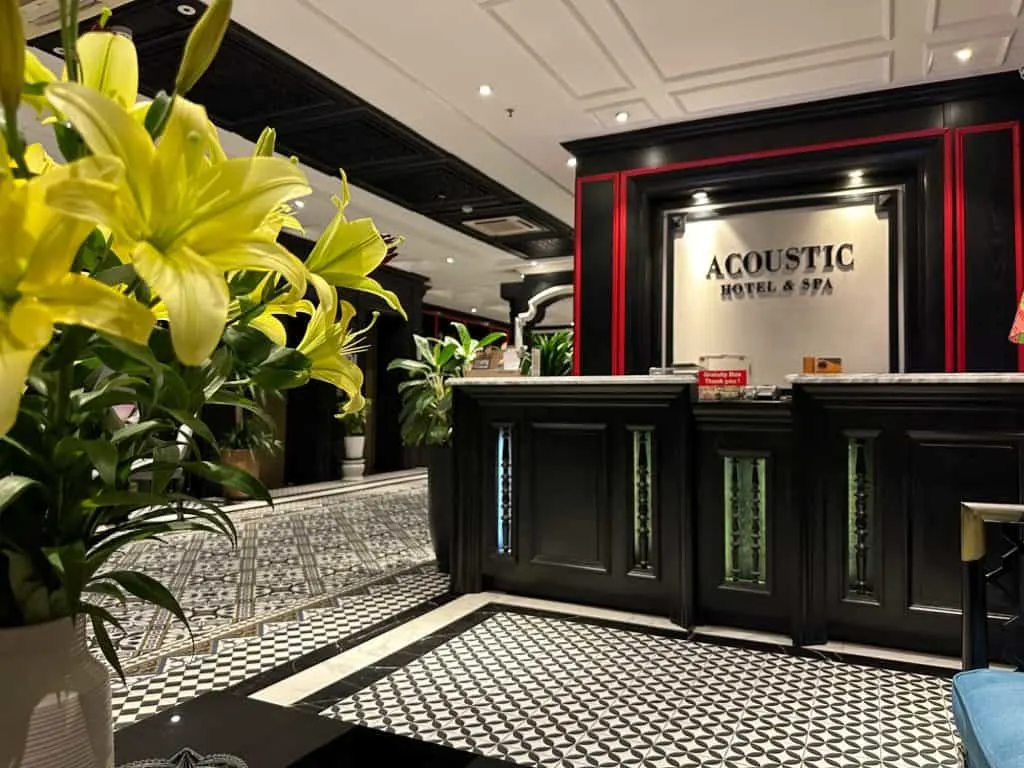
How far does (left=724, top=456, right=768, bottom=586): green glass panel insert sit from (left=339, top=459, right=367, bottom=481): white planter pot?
7.96 meters

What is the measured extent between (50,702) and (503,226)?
832 centimetres

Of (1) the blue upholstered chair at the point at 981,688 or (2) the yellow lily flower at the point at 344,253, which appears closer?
(2) the yellow lily flower at the point at 344,253

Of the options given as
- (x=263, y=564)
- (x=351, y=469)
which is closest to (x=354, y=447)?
(x=351, y=469)

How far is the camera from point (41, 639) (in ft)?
1.94

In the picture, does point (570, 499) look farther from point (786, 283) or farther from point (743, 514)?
point (786, 283)

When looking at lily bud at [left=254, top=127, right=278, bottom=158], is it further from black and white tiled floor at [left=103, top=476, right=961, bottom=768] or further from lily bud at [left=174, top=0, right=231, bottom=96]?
black and white tiled floor at [left=103, top=476, right=961, bottom=768]

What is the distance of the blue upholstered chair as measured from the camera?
115 centimetres

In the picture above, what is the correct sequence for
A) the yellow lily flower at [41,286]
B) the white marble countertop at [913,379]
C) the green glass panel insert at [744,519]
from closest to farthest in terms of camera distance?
the yellow lily flower at [41,286], the white marble countertop at [913,379], the green glass panel insert at [744,519]

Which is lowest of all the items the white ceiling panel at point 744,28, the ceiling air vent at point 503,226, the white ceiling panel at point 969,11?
the ceiling air vent at point 503,226

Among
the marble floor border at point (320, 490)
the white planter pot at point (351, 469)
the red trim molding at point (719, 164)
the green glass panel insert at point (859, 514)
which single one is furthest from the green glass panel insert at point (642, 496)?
the white planter pot at point (351, 469)

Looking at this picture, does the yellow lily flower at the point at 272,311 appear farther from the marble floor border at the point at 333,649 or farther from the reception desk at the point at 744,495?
the reception desk at the point at 744,495

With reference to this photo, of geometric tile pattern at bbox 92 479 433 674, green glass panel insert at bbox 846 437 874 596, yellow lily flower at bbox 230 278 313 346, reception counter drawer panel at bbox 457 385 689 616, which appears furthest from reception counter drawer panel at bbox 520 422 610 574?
yellow lily flower at bbox 230 278 313 346

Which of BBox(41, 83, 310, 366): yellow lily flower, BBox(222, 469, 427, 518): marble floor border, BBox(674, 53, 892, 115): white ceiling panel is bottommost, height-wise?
BBox(222, 469, 427, 518): marble floor border

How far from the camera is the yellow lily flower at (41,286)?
45cm
